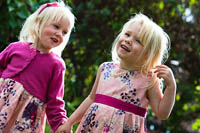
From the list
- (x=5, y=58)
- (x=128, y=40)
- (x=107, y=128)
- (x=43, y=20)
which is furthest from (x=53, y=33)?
(x=107, y=128)

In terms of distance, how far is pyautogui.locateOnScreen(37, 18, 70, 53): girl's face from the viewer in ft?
9.32

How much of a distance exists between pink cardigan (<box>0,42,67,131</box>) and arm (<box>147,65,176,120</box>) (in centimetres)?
69

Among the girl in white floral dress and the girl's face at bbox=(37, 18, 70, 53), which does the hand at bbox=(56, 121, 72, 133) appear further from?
the girl's face at bbox=(37, 18, 70, 53)

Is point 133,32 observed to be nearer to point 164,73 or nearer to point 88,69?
point 164,73

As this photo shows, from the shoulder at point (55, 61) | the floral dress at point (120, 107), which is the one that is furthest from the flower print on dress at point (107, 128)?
the shoulder at point (55, 61)

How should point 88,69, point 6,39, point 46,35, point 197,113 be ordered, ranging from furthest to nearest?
point 197,113 < point 88,69 < point 6,39 < point 46,35

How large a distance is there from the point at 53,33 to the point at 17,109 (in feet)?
2.01

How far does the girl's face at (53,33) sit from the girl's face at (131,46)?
45 cm

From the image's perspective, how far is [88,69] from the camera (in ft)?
17.2

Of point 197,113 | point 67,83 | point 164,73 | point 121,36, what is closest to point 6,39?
point 67,83

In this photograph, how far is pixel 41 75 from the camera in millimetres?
2836

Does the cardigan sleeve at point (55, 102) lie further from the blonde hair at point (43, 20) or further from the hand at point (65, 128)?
the blonde hair at point (43, 20)

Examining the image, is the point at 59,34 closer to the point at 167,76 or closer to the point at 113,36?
the point at 167,76

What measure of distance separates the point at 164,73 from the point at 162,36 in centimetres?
28
